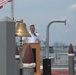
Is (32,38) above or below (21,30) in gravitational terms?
below

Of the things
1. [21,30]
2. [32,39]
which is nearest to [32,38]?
[32,39]

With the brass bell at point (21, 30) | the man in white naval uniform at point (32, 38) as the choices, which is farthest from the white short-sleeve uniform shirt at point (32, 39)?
the brass bell at point (21, 30)

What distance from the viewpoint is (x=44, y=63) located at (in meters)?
13.6

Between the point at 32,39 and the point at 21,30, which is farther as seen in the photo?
the point at 32,39

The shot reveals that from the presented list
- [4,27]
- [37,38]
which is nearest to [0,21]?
[4,27]

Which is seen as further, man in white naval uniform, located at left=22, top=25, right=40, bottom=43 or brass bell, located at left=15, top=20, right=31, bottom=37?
man in white naval uniform, located at left=22, top=25, right=40, bottom=43

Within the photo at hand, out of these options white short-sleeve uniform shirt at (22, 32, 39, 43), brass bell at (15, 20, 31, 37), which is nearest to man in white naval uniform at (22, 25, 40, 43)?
white short-sleeve uniform shirt at (22, 32, 39, 43)

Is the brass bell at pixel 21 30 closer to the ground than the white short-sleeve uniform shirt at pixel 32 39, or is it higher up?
higher up

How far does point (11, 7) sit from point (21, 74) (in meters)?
5.45

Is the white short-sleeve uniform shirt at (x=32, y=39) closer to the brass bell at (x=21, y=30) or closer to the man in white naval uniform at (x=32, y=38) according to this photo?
the man in white naval uniform at (x=32, y=38)

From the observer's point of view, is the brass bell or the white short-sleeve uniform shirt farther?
the white short-sleeve uniform shirt

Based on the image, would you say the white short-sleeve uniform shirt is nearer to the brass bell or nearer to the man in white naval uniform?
the man in white naval uniform

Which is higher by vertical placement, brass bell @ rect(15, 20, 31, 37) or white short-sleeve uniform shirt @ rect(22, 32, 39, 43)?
brass bell @ rect(15, 20, 31, 37)

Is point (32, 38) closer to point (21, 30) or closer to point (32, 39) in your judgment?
point (32, 39)
